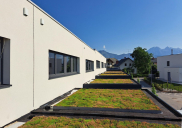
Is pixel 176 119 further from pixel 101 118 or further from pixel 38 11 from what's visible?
pixel 38 11

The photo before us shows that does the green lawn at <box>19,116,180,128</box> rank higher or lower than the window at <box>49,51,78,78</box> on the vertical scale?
lower

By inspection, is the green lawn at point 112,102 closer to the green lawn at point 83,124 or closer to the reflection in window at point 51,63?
the green lawn at point 83,124

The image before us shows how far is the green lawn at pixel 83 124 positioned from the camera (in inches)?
111

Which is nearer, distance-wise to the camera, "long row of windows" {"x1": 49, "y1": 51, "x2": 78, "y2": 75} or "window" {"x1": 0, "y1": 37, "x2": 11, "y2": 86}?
"window" {"x1": 0, "y1": 37, "x2": 11, "y2": 86}

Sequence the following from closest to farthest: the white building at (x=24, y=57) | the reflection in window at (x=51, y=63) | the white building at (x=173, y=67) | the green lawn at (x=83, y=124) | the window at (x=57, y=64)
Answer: the green lawn at (x=83, y=124) < the white building at (x=24, y=57) < the reflection in window at (x=51, y=63) < the window at (x=57, y=64) < the white building at (x=173, y=67)

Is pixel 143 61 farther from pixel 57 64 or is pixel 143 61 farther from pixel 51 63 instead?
pixel 51 63

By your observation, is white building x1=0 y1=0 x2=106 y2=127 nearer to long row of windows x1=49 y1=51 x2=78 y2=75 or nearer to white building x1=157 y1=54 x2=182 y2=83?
long row of windows x1=49 y1=51 x2=78 y2=75

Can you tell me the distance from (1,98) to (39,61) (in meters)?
1.76

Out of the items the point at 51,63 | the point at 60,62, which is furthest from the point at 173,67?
the point at 51,63

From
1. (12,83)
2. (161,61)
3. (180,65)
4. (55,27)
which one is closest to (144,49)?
(161,61)

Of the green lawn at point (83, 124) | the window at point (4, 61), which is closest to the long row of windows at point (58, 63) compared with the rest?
the window at point (4, 61)

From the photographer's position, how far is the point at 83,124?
2.90m

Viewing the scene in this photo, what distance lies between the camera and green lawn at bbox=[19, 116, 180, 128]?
282 cm

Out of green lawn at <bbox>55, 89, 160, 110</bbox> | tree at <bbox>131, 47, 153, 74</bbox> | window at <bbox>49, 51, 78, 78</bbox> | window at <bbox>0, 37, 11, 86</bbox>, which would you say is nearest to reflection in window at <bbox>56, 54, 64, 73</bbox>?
window at <bbox>49, 51, 78, 78</bbox>
